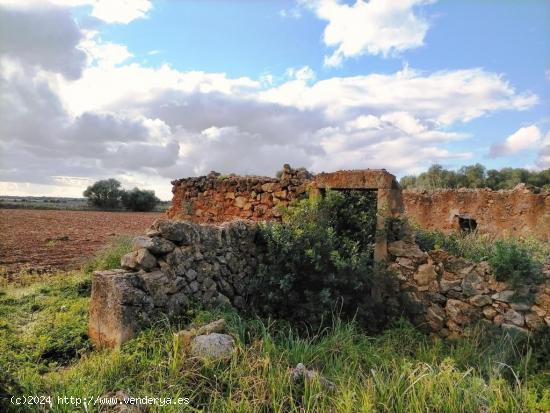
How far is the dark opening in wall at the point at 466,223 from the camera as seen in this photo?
1423 cm

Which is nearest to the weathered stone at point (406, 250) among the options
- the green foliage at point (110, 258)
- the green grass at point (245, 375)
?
the green grass at point (245, 375)

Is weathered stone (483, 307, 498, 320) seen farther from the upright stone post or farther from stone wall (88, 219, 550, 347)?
the upright stone post

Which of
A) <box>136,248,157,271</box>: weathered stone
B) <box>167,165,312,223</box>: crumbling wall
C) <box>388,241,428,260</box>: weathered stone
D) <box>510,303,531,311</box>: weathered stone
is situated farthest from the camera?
<box>167,165,312,223</box>: crumbling wall

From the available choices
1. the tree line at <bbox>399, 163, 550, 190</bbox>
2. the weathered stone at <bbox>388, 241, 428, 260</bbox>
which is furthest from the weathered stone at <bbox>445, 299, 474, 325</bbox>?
the tree line at <bbox>399, 163, 550, 190</bbox>

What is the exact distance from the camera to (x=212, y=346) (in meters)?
4.16

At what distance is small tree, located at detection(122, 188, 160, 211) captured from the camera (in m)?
56.4

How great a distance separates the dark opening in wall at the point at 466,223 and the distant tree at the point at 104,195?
51.5 metres

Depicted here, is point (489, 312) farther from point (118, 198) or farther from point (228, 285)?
point (118, 198)

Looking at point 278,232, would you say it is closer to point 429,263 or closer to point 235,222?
point 235,222

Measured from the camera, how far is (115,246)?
33.0 feet

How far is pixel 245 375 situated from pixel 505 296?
4.72 m

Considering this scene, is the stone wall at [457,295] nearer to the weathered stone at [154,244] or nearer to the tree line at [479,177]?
the weathered stone at [154,244]

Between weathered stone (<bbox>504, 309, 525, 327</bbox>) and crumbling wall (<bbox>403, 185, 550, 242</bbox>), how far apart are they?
6.49 m

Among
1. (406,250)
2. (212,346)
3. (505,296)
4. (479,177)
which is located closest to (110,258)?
(212,346)
